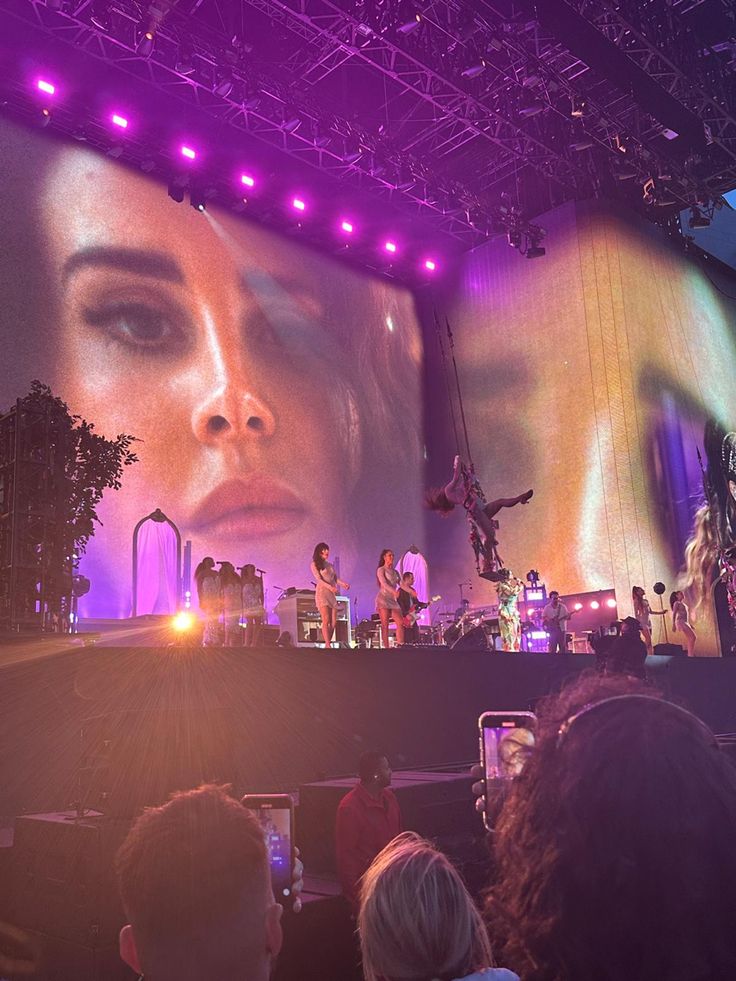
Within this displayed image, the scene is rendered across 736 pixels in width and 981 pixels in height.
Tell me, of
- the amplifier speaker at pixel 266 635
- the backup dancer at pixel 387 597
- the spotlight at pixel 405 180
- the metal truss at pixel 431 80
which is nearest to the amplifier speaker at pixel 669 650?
the backup dancer at pixel 387 597

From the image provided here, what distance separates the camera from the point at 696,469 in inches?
775

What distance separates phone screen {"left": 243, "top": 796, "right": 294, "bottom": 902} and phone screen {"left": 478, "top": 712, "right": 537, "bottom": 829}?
2.86 ft

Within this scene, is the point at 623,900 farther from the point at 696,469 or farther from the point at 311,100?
the point at 696,469

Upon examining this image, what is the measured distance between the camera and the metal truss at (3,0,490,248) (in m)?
13.4

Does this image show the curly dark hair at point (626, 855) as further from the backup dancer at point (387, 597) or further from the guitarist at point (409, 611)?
the guitarist at point (409, 611)

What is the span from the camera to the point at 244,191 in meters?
17.0

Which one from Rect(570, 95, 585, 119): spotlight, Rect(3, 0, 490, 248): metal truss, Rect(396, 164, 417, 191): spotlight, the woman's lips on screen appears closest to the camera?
Rect(3, 0, 490, 248): metal truss

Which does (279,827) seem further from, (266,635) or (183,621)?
(183,621)

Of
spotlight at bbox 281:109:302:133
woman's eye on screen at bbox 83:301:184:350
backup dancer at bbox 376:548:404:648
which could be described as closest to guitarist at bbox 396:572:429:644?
backup dancer at bbox 376:548:404:648

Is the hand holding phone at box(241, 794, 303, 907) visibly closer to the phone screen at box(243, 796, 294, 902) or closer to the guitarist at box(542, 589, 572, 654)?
the phone screen at box(243, 796, 294, 902)

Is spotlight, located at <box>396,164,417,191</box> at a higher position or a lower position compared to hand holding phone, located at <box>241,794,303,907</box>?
higher

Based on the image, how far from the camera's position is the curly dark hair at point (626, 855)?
35.4 inches

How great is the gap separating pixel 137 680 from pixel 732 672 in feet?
30.4

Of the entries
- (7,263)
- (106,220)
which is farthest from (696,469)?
(7,263)
